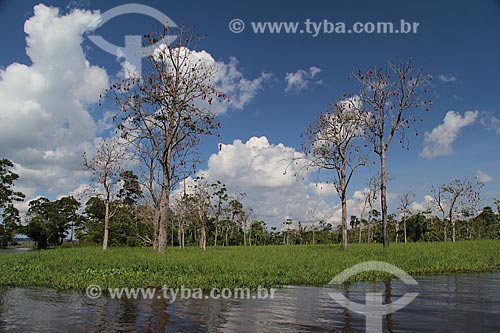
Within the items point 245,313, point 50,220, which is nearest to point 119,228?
point 50,220

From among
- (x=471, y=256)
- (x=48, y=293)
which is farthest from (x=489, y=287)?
(x=48, y=293)

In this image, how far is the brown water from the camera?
8031 mm

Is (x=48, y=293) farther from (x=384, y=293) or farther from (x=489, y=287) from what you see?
(x=489, y=287)

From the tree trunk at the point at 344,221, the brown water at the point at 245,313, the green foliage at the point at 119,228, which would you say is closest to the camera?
the brown water at the point at 245,313

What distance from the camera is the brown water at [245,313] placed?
8.03 meters

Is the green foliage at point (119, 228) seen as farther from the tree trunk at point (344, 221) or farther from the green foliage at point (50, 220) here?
the tree trunk at point (344, 221)

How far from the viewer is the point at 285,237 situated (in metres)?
91.4

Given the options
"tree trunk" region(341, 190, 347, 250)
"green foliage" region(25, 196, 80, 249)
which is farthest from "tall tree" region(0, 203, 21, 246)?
"tree trunk" region(341, 190, 347, 250)

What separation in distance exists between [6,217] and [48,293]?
209ft

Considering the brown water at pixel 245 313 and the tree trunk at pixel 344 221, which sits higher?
the tree trunk at pixel 344 221

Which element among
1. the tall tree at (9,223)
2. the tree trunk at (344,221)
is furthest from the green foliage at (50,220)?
the tree trunk at (344,221)

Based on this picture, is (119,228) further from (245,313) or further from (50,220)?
(245,313)

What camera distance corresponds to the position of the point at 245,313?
30.4 ft

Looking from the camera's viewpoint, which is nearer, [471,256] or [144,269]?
[144,269]
